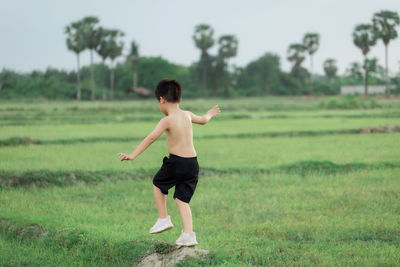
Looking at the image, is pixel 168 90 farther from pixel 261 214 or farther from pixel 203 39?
pixel 203 39

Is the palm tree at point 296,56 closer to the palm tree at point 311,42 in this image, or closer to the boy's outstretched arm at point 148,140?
the palm tree at point 311,42

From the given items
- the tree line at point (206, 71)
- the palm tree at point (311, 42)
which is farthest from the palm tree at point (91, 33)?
the palm tree at point (311, 42)

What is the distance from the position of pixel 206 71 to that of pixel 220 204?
54003mm

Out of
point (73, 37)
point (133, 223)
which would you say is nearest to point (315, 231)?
point (133, 223)

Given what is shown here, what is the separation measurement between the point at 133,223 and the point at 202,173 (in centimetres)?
392

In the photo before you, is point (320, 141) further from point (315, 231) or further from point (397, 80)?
point (397, 80)

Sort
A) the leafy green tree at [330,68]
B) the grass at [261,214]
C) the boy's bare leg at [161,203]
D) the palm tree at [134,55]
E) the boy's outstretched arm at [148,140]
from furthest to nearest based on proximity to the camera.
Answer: the leafy green tree at [330,68], the palm tree at [134,55], the grass at [261,214], the boy's bare leg at [161,203], the boy's outstretched arm at [148,140]

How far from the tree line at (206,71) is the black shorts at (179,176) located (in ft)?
119

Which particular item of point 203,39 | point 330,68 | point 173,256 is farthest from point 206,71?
point 173,256

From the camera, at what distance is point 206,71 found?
198 feet

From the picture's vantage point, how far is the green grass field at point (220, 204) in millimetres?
4824

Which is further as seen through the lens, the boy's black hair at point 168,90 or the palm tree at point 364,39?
the palm tree at point 364,39

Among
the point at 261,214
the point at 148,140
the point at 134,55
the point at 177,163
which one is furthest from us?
the point at 134,55

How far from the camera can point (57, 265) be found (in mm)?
4676
